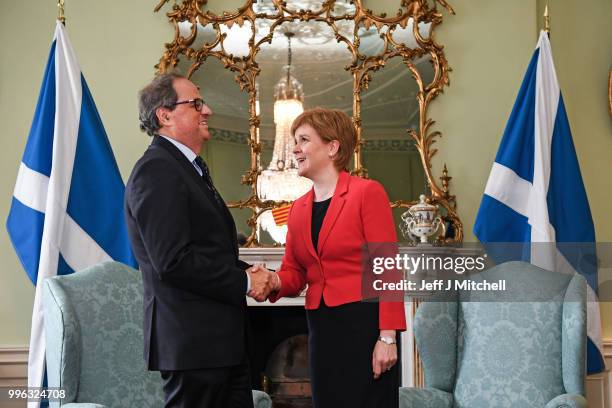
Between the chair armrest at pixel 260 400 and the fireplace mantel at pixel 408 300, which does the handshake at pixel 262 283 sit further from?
the fireplace mantel at pixel 408 300

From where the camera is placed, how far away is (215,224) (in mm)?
2016

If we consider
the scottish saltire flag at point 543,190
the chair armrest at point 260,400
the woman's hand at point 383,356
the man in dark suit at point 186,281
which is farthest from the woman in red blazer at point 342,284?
the scottish saltire flag at point 543,190

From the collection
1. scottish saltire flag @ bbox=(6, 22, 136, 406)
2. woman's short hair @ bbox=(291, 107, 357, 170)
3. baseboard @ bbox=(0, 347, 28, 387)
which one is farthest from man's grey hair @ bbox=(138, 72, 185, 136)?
baseboard @ bbox=(0, 347, 28, 387)

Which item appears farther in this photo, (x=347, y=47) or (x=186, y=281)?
(x=347, y=47)

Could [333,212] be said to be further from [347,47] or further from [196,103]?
[347,47]

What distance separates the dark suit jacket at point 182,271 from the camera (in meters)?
1.90

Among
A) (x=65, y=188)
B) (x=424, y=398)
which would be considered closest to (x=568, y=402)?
(x=424, y=398)

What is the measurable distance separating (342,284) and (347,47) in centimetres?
231

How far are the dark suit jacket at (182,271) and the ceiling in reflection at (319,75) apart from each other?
7.00 ft

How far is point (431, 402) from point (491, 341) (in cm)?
35

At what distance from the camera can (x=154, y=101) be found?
218cm

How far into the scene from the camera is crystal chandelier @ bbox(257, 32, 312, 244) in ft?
13.2

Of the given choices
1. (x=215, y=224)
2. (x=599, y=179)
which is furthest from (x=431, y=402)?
(x=599, y=179)

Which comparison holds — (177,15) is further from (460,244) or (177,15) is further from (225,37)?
(460,244)
